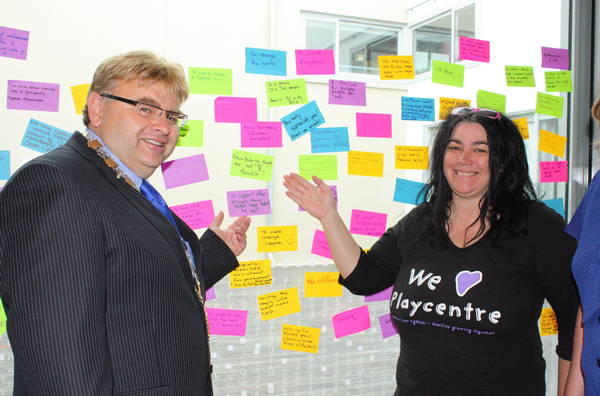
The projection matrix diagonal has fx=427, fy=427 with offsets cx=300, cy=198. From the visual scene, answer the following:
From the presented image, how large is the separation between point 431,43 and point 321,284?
1.15 m

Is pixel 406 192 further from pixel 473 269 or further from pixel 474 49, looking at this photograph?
pixel 474 49

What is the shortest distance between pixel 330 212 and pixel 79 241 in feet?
2.90

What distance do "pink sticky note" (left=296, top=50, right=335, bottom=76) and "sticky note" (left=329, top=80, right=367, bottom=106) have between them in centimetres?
6

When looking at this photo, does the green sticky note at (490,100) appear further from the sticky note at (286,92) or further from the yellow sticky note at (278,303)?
the yellow sticky note at (278,303)

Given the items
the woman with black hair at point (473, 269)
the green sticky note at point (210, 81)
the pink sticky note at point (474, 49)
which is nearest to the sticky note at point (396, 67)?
the pink sticky note at point (474, 49)

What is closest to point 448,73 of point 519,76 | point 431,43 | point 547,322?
point 431,43

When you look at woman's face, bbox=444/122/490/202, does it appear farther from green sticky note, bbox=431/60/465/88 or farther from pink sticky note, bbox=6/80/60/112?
pink sticky note, bbox=6/80/60/112

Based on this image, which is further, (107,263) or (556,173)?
(556,173)

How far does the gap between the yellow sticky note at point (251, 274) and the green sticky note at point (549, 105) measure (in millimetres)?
1478

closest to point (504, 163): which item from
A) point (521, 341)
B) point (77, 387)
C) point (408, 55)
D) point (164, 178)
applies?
point (521, 341)

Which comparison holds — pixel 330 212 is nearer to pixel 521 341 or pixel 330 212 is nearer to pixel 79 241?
pixel 521 341

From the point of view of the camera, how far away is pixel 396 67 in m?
1.80

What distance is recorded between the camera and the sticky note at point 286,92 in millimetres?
1645

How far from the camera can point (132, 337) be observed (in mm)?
878
